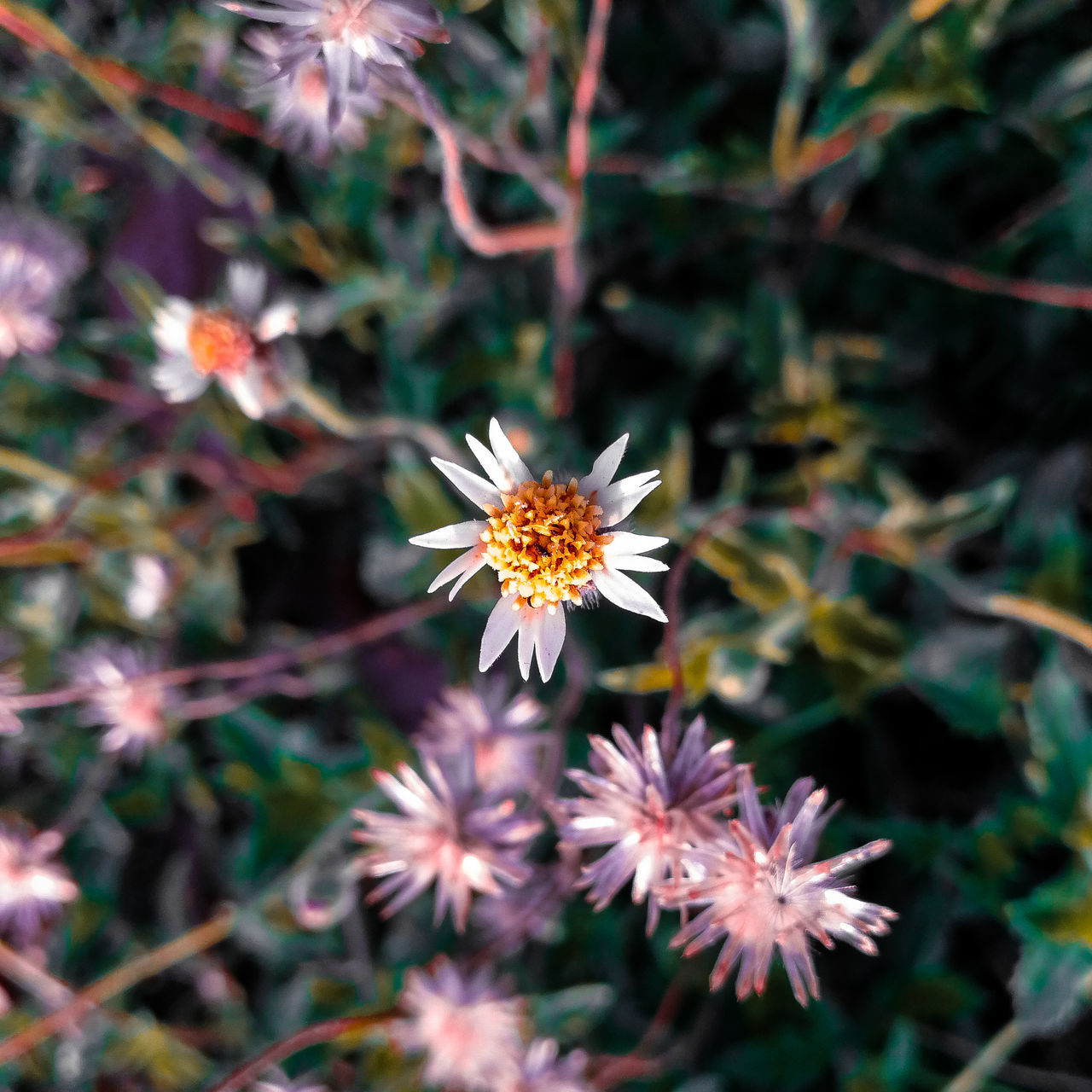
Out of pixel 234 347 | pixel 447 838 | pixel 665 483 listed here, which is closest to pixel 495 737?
pixel 447 838

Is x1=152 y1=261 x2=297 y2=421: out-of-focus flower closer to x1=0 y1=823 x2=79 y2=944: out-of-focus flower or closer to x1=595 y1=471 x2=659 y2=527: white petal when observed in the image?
x1=595 y1=471 x2=659 y2=527: white petal

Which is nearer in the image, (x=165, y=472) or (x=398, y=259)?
(x=398, y=259)

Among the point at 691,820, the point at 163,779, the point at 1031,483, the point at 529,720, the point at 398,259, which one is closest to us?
the point at 691,820

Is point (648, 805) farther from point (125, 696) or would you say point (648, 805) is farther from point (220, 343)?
point (125, 696)

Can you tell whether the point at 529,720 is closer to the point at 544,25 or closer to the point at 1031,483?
the point at 1031,483

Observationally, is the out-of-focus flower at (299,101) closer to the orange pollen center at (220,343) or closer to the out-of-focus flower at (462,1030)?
the orange pollen center at (220,343)

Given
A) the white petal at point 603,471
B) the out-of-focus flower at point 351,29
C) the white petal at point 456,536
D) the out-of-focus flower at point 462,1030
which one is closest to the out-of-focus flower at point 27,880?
the out-of-focus flower at point 462,1030

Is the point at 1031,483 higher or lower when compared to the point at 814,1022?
higher

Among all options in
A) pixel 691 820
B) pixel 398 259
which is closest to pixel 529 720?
pixel 691 820

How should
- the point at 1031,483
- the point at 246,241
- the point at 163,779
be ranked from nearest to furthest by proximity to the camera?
the point at 1031,483
the point at 246,241
the point at 163,779
